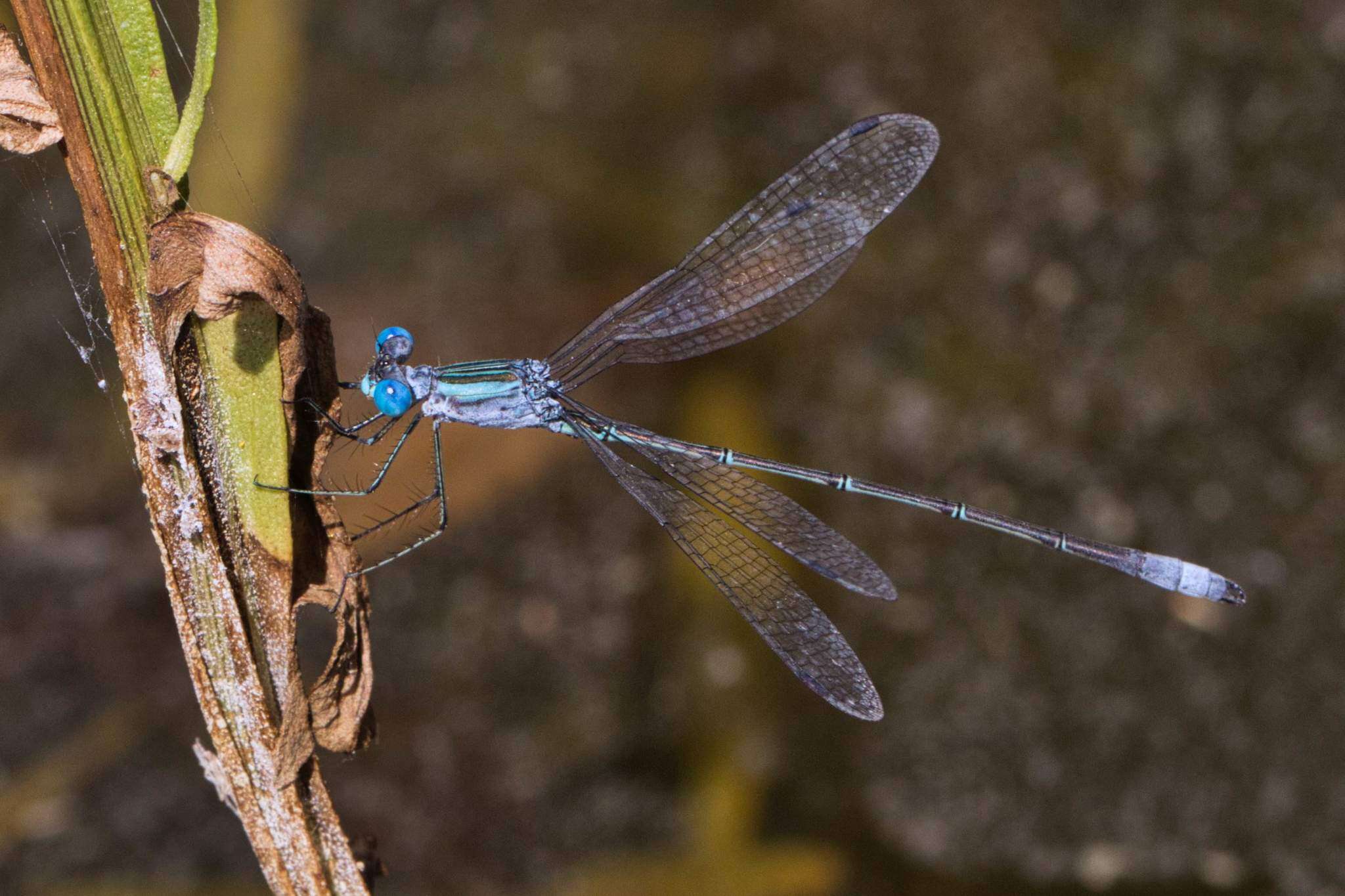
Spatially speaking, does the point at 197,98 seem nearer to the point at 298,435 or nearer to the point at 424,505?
the point at 298,435

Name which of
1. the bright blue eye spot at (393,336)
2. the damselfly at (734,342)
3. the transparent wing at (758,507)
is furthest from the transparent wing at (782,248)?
the bright blue eye spot at (393,336)

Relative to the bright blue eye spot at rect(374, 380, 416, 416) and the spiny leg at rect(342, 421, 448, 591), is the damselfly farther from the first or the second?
the bright blue eye spot at rect(374, 380, 416, 416)

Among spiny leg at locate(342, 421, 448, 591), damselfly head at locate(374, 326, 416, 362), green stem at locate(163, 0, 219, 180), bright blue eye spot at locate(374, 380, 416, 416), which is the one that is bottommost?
spiny leg at locate(342, 421, 448, 591)

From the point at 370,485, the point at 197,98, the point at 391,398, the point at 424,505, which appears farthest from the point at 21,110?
the point at 424,505

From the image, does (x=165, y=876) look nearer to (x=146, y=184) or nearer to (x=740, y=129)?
(x=146, y=184)

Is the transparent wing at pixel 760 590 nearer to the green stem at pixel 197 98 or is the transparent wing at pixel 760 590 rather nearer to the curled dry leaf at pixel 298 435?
the curled dry leaf at pixel 298 435

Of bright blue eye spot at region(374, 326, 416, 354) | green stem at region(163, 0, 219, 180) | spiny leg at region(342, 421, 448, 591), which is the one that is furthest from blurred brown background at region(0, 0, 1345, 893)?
green stem at region(163, 0, 219, 180)
